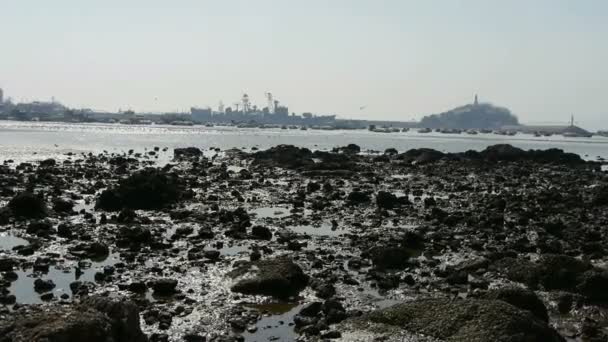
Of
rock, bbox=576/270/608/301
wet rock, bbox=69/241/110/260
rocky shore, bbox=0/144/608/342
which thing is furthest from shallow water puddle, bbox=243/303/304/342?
rock, bbox=576/270/608/301

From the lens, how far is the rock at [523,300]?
520 inches

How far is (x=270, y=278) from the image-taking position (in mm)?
15156

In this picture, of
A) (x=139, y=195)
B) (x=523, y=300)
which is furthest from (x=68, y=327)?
(x=139, y=195)

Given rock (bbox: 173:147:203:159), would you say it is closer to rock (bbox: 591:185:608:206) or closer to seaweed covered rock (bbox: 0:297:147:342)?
rock (bbox: 591:185:608:206)

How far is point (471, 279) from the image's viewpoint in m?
16.9

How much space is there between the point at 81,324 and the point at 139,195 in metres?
19.8

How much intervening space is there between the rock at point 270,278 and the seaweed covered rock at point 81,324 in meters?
4.66

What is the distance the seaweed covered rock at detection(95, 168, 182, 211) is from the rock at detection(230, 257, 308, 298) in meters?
12.9

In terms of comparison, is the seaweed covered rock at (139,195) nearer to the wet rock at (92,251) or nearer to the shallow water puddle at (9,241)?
the shallow water puddle at (9,241)

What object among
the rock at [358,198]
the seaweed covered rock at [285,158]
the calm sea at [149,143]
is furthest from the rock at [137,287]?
the calm sea at [149,143]

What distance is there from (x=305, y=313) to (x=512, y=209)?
20195 mm

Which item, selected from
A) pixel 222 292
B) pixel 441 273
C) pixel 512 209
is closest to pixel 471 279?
pixel 441 273

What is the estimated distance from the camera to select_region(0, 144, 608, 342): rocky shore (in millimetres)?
11641

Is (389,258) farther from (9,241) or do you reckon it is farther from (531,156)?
(531,156)
